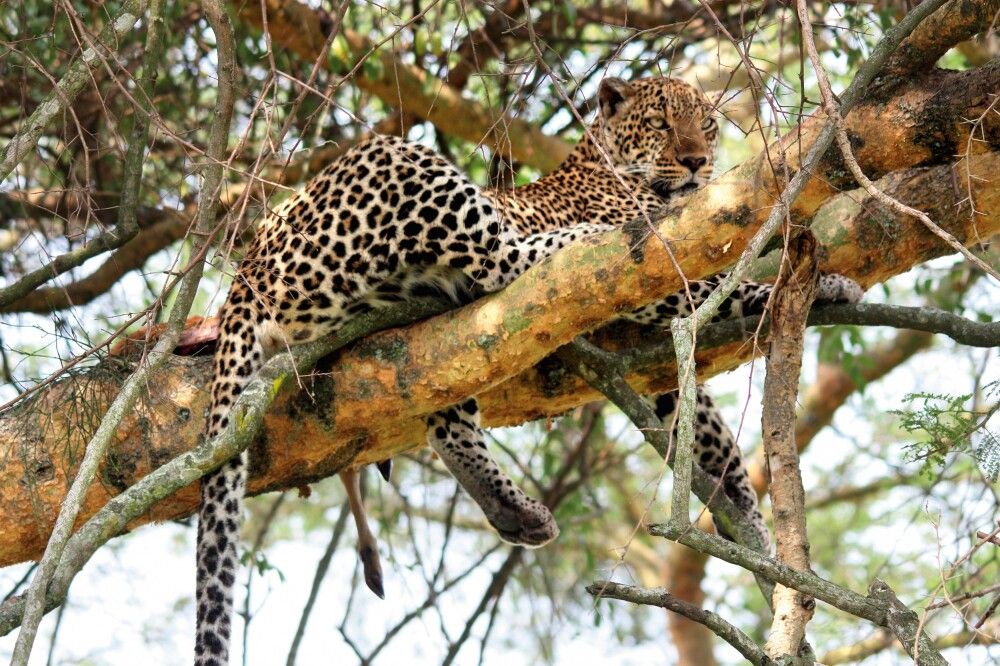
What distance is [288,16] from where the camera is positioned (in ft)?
27.4

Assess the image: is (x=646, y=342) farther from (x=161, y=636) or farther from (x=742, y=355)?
(x=161, y=636)

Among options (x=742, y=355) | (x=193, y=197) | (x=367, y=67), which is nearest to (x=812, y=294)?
(x=742, y=355)

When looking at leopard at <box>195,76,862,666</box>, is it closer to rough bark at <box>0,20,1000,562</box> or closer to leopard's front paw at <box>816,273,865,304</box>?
leopard's front paw at <box>816,273,865,304</box>

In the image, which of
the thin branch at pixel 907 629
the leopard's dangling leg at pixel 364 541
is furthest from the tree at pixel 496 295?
the leopard's dangling leg at pixel 364 541

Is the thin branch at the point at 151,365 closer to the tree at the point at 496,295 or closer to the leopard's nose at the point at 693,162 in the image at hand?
the tree at the point at 496,295

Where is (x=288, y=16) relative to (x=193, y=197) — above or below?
above

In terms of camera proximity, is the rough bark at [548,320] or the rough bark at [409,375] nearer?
the rough bark at [548,320]

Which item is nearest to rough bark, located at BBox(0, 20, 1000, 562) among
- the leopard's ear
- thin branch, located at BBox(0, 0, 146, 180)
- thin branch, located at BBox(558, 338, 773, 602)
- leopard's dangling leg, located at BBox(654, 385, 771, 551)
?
thin branch, located at BBox(558, 338, 773, 602)

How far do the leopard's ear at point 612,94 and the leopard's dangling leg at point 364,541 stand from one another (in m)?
3.11

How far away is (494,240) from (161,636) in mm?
7217

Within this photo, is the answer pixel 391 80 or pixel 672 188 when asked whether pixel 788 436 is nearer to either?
pixel 672 188

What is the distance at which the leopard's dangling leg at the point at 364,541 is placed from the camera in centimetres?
716

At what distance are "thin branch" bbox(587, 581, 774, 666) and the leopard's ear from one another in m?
5.24

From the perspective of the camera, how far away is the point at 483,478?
658 centimetres
